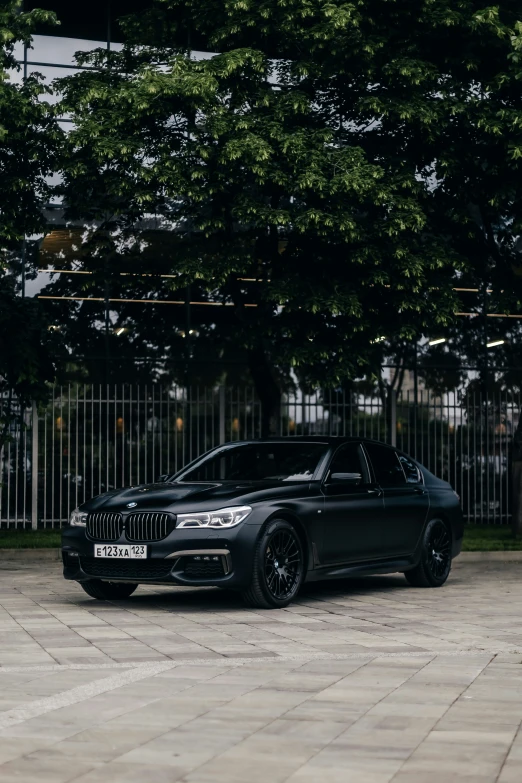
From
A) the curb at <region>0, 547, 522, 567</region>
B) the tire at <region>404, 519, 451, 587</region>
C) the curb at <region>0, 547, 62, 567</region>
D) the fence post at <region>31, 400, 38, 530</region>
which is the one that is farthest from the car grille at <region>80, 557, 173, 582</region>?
the fence post at <region>31, 400, 38, 530</region>

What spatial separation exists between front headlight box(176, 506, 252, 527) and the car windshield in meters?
1.18

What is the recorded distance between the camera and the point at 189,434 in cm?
2228

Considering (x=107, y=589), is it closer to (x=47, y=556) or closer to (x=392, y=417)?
(x=47, y=556)

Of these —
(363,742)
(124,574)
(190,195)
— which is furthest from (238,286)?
(363,742)

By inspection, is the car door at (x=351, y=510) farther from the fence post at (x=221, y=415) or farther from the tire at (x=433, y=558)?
the fence post at (x=221, y=415)

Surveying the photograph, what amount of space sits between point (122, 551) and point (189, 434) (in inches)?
452

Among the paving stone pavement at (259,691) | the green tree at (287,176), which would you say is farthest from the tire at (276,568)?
the green tree at (287,176)

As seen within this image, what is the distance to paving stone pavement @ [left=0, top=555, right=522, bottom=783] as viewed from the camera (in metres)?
5.10

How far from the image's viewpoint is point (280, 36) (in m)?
18.3

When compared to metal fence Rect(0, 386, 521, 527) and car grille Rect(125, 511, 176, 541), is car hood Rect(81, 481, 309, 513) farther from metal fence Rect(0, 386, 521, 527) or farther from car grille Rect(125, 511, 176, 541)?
metal fence Rect(0, 386, 521, 527)

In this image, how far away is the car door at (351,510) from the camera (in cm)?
1163

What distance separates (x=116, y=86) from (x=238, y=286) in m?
3.34

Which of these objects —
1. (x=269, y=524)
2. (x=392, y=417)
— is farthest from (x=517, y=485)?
(x=269, y=524)

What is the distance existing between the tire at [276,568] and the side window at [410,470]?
2.29 m
